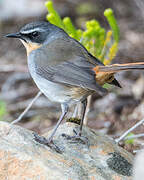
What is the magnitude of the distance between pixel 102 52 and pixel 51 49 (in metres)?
0.98

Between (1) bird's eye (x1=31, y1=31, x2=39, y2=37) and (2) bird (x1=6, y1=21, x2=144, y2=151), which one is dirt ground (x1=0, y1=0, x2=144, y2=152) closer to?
(2) bird (x1=6, y1=21, x2=144, y2=151)

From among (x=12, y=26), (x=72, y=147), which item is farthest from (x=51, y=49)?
(x=12, y=26)

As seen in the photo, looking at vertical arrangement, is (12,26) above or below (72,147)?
below

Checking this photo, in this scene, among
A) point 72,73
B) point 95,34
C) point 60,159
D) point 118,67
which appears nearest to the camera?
point 60,159

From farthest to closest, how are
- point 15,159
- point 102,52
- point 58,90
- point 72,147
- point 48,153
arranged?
point 102,52, point 58,90, point 72,147, point 48,153, point 15,159

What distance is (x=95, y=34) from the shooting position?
18.0 feet

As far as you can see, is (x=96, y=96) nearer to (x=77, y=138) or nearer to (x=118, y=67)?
(x=77, y=138)

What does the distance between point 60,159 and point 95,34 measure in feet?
7.29

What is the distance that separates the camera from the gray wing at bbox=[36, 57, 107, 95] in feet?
14.1

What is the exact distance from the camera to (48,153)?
392cm

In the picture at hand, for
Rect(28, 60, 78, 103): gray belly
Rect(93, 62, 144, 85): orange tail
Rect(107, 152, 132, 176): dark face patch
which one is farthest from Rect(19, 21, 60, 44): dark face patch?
Rect(107, 152, 132, 176): dark face patch

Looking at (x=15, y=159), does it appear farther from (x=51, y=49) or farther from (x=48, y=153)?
(x=51, y=49)

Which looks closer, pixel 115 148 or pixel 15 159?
pixel 15 159

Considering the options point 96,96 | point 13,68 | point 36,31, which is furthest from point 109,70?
point 13,68
